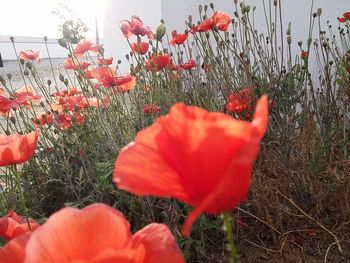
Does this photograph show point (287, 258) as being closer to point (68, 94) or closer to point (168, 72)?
point (168, 72)

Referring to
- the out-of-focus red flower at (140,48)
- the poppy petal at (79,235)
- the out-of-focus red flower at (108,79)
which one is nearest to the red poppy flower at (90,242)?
the poppy petal at (79,235)

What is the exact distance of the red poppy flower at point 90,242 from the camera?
387 millimetres

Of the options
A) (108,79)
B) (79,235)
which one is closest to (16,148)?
(79,235)

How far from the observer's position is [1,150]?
38.7 inches

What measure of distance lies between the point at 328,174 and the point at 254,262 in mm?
536

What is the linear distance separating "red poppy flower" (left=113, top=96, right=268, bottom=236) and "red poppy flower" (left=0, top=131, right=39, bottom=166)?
0.65 m

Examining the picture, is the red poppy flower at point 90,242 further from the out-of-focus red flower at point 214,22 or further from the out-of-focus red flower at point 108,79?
the out-of-focus red flower at point 214,22

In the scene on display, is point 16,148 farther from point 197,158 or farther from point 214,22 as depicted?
point 214,22

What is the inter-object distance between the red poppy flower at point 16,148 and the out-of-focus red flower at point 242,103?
102 centimetres

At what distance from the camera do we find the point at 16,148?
1009 mm

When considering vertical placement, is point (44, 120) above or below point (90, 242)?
below

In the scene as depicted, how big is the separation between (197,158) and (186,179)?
26 millimetres

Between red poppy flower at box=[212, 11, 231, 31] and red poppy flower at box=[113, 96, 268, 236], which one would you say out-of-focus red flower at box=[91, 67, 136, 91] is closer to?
red poppy flower at box=[212, 11, 231, 31]

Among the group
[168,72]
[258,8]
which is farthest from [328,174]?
[258,8]
